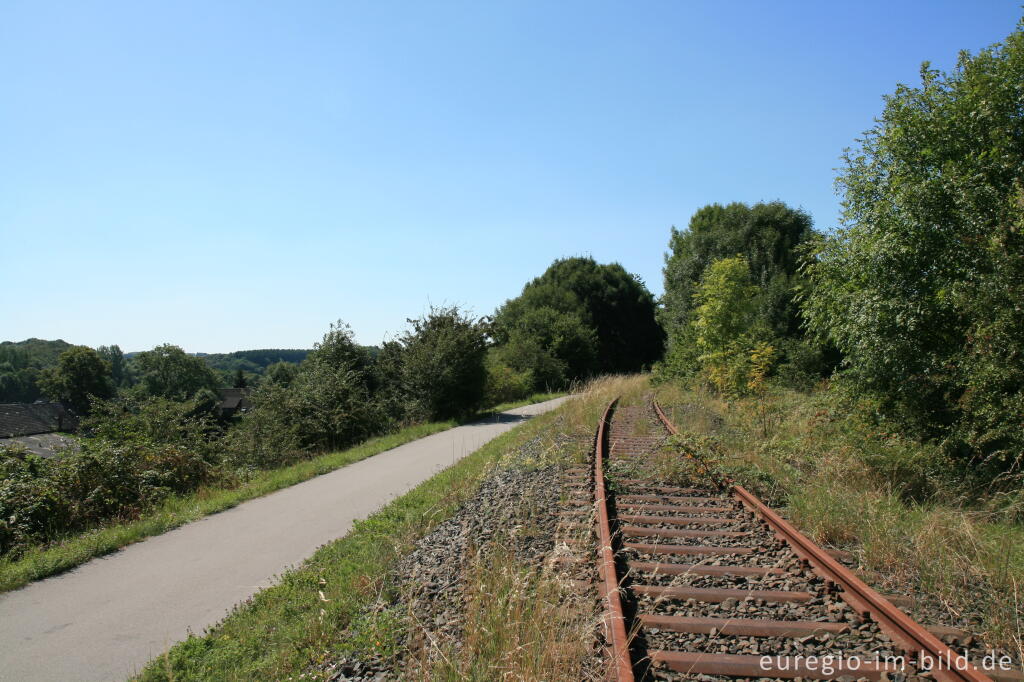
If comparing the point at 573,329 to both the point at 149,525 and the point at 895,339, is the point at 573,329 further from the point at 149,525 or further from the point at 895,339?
the point at 149,525

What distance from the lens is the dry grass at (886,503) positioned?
4172mm

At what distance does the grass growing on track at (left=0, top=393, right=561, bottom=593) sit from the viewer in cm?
637

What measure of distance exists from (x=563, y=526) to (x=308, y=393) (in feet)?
49.6

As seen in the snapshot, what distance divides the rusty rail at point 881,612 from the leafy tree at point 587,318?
125ft

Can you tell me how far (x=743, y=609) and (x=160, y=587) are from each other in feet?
18.7

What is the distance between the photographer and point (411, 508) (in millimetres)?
8398

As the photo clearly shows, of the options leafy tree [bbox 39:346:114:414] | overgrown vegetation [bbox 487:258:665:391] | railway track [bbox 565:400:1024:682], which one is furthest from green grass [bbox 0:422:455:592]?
leafy tree [bbox 39:346:114:414]

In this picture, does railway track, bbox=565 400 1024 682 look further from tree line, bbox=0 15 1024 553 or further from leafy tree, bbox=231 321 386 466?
leafy tree, bbox=231 321 386 466

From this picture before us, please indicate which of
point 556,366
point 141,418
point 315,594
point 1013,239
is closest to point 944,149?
point 1013,239

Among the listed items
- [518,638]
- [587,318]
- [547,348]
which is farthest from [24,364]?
[518,638]

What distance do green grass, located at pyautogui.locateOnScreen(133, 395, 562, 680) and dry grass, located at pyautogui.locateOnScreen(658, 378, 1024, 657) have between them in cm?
408

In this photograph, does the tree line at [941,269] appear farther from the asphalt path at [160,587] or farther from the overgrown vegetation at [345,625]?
the asphalt path at [160,587]

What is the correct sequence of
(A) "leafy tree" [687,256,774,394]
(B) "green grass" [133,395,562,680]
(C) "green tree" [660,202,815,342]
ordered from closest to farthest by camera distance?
(B) "green grass" [133,395,562,680], (A) "leafy tree" [687,256,774,394], (C) "green tree" [660,202,815,342]

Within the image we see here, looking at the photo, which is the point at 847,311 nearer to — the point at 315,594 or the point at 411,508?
the point at 411,508
